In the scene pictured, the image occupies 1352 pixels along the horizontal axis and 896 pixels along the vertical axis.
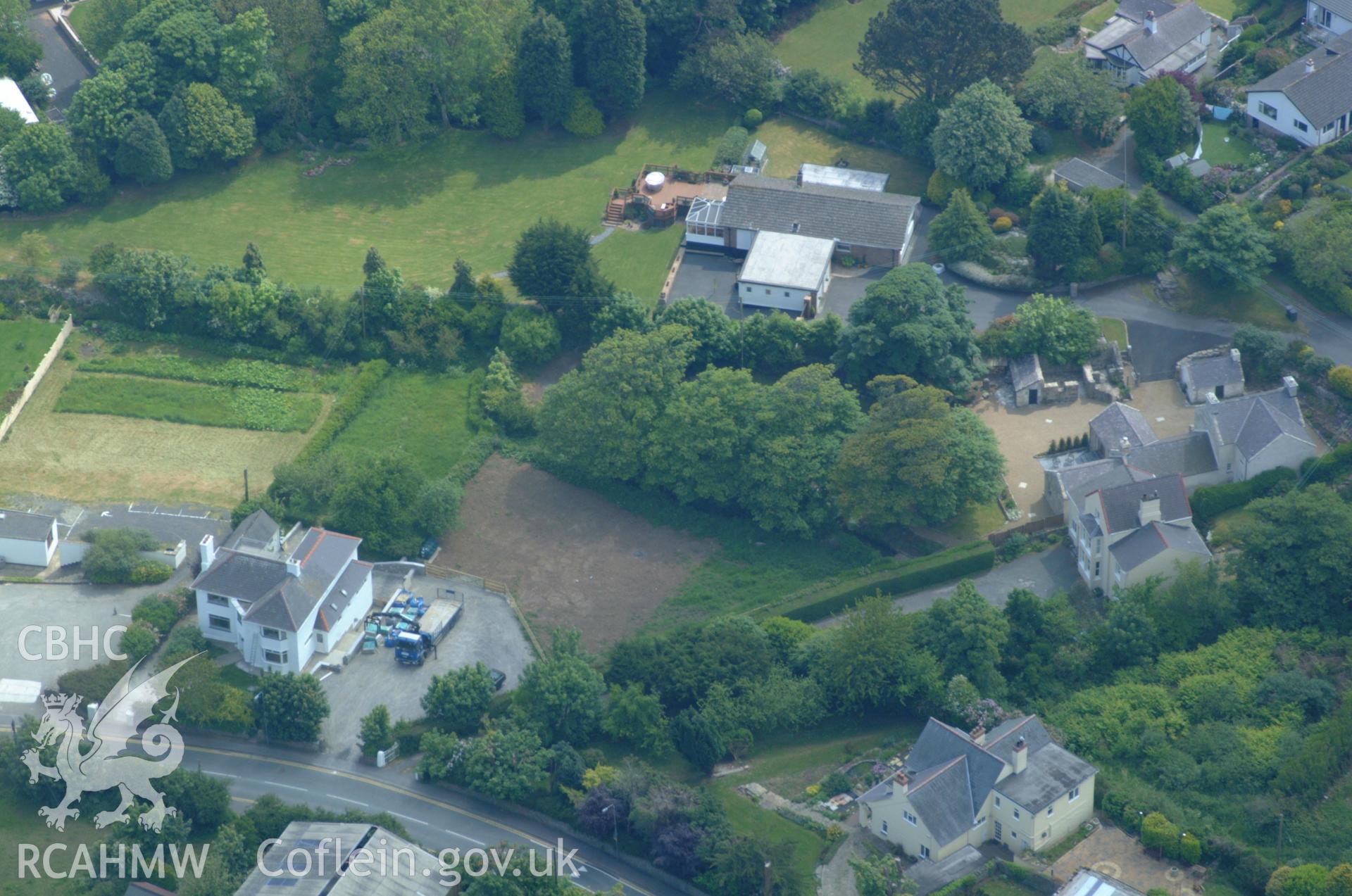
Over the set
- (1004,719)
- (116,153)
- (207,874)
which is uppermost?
(116,153)

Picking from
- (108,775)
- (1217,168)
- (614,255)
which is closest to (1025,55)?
(1217,168)

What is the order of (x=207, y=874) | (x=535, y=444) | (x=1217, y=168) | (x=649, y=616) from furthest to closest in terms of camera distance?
(x=1217, y=168) → (x=535, y=444) → (x=649, y=616) → (x=207, y=874)

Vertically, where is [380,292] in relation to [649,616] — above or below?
above

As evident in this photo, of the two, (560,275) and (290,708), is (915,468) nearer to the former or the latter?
(560,275)

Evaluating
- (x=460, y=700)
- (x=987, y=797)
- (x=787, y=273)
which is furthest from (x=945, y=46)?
(x=987, y=797)

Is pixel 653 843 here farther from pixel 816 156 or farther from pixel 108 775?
pixel 816 156

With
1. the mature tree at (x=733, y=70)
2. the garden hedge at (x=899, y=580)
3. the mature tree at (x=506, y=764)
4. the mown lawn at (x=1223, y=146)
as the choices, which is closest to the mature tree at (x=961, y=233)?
the mown lawn at (x=1223, y=146)

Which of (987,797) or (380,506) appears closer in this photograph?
(987,797)
